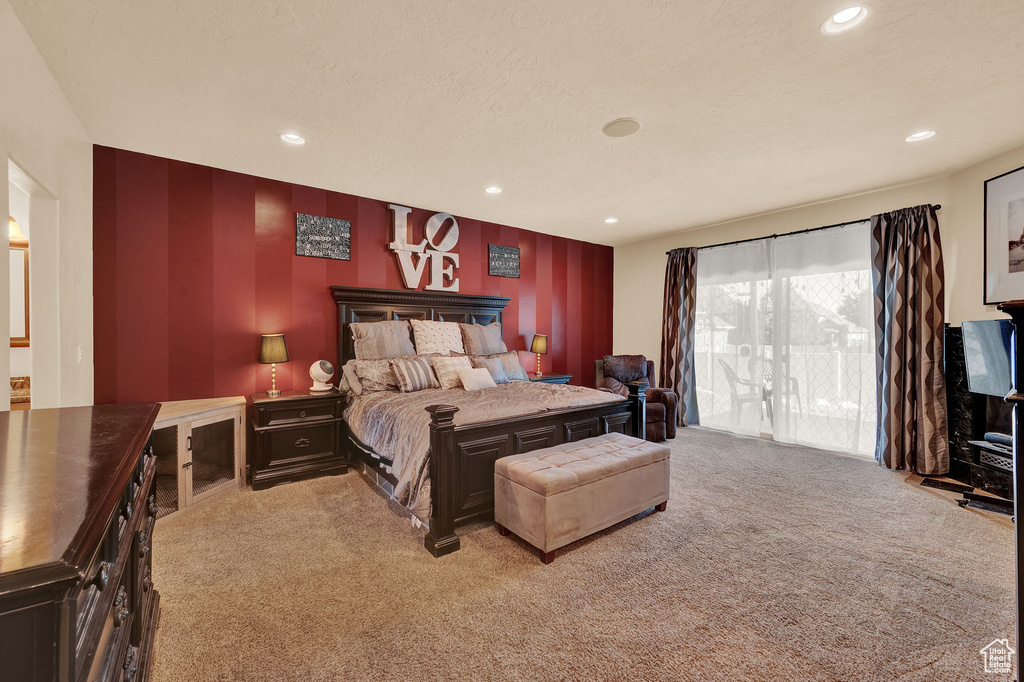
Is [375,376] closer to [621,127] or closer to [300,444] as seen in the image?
[300,444]

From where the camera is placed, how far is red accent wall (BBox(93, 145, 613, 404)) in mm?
3100

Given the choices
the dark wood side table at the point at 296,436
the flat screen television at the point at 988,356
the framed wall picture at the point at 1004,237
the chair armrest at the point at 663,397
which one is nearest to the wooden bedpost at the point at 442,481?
the dark wood side table at the point at 296,436

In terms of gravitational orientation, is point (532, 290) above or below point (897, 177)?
below

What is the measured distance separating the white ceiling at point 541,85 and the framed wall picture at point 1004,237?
1.00ft

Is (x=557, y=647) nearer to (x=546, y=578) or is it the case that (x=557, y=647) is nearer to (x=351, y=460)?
(x=546, y=578)

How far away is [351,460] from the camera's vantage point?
12.2ft

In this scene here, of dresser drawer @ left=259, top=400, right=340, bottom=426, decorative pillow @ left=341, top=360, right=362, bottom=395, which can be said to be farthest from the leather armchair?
dresser drawer @ left=259, top=400, right=340, bottom=426

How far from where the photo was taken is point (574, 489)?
90.3 inches

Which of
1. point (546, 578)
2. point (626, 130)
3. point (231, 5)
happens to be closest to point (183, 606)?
point (546, 578)

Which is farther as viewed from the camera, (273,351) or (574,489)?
(273,351)

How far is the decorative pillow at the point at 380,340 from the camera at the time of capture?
388 centimetres

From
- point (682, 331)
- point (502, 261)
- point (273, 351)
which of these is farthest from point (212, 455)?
point (682, 331)

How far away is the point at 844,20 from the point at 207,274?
14.4 ft

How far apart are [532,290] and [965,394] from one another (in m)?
4.32
